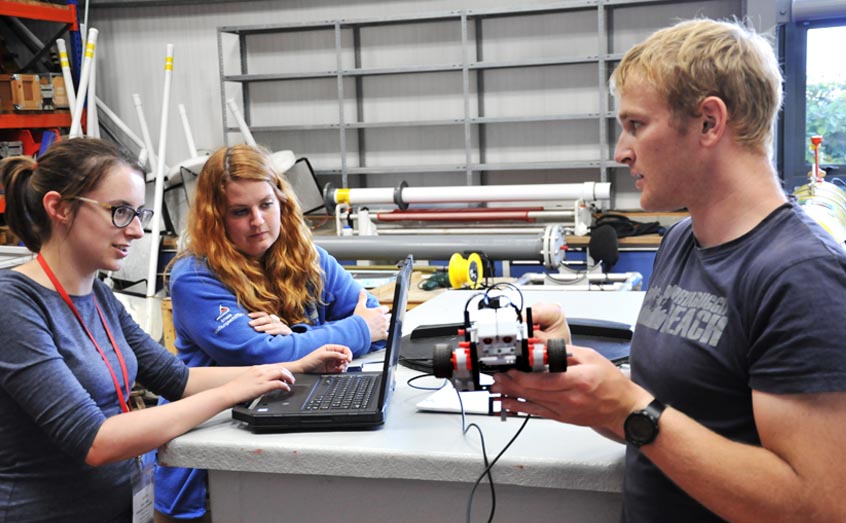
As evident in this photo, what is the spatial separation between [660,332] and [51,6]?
229 inches

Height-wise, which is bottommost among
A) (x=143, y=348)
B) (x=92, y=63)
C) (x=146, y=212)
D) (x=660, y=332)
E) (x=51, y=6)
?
(x=143, y=348)

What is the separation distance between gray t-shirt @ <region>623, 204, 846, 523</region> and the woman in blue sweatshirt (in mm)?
833

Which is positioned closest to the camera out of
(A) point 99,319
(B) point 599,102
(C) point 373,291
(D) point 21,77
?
(A) point 99,319

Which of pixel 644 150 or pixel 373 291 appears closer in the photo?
pixel 644 150

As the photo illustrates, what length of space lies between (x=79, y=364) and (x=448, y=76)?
520cm

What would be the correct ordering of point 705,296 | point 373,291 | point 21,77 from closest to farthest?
point 705,296 < point 373,291 < point 21,77

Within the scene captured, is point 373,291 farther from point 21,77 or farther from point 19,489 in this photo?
point 21,77

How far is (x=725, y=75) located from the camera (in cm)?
97

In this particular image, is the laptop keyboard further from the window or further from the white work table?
the window

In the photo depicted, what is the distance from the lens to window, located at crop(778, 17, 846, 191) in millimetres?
5449

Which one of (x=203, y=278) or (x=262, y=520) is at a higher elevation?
(x=203, y=278)

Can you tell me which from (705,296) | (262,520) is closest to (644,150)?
(705,296)

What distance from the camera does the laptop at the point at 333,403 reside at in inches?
51.4

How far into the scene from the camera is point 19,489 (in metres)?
1.32
